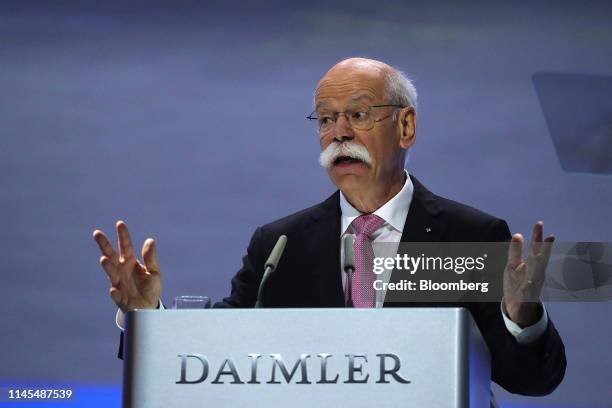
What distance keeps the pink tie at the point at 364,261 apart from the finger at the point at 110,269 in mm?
775

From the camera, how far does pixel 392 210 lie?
9.23 ft

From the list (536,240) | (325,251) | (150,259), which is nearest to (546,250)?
(536,240)

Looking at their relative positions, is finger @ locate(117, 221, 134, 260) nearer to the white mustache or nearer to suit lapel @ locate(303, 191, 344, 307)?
suit lapel @ locate(303, 191, 344, 307)

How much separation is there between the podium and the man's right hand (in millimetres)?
418

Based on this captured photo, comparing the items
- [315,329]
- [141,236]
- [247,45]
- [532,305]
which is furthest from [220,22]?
[315,329]

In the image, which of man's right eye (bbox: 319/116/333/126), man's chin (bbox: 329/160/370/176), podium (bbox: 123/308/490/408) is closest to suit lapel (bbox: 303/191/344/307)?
man's chin (bbox: 329/160/370/176)

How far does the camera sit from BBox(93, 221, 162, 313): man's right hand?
193 cm

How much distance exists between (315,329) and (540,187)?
2041 mm

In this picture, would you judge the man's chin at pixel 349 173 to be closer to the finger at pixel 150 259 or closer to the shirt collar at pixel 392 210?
the shirt collar at pixel 392 210

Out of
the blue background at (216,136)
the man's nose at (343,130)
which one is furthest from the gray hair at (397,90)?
the blue background at (216,136)

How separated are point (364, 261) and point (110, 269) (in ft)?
2.94

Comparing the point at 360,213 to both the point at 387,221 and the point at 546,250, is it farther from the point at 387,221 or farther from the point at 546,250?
the point at 546,250

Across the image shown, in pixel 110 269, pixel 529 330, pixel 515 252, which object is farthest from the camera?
pixel 529 330

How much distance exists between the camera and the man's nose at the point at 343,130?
9.05 feet
